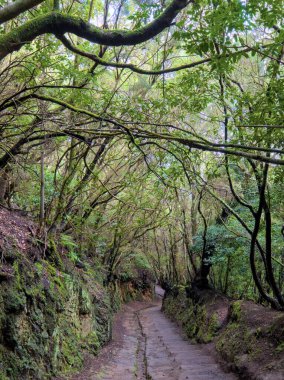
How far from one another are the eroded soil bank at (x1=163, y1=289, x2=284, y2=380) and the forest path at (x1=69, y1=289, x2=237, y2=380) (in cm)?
50

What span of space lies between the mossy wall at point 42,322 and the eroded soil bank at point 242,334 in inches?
160

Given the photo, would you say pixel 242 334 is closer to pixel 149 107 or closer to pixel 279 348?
pixel 279 348

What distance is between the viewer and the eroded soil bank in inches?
Answer: 291

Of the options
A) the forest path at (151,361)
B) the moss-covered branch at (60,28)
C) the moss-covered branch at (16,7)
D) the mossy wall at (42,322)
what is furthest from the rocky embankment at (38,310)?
the moss-covered branch at (16,7)

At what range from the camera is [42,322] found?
23.2 ft

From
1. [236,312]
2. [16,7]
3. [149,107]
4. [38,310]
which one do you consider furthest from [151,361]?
[16,7]

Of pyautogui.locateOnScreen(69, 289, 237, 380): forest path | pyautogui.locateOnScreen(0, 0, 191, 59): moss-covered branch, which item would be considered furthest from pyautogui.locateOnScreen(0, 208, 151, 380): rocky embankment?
pyautogui.locateOnScreen(0, 0, 191, 59): moss-covered branch

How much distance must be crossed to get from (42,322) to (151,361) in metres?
5.35

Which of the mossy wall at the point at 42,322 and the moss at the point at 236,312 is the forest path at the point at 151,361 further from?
the moss at the point at 236,312

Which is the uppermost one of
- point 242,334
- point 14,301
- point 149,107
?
point 149,107

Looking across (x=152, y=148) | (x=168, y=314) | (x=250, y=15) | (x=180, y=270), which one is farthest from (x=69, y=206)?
(x=180, y=270)

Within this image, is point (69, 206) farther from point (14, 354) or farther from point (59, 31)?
point (59, 31)

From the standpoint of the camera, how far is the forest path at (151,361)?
8695 millimetres

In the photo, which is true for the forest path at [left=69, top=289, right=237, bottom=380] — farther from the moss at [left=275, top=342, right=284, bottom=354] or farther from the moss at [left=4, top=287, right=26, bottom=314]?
the moss at [left=4, top=287, right=26, bottom=314]
